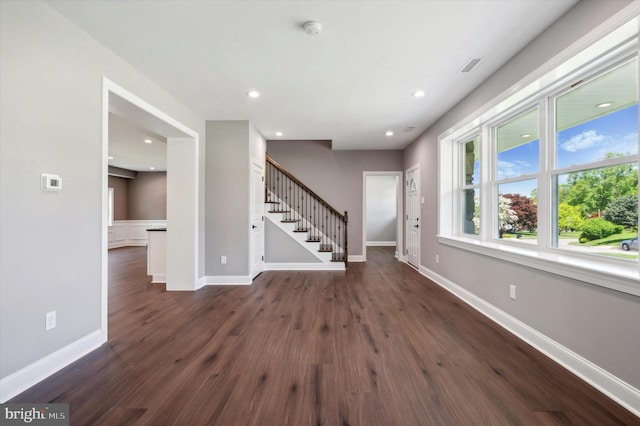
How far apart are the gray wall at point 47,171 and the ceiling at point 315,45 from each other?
0.93ft

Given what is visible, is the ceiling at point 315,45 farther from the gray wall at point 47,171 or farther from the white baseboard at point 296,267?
the white baseboard at point 296,267

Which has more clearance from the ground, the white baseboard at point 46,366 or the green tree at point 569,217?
the green tree at point 569,217

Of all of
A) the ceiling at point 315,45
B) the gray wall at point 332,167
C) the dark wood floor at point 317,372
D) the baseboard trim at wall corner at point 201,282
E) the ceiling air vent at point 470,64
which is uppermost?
the ceiling air vent at point 470,64

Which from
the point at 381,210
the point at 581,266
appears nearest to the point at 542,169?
the point at 581,266

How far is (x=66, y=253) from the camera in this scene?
2049 mm

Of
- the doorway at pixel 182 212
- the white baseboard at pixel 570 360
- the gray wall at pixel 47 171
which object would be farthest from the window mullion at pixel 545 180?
the doorway at pixel 182 212

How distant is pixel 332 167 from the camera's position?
21.7 feet

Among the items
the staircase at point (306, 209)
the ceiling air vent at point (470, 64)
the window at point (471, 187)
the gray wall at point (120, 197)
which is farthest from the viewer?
the gray wall at point (120, 197)

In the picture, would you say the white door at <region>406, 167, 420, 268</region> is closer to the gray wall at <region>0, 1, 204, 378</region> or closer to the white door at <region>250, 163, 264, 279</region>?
the white door at <region>250, 163, 264, 279</region>

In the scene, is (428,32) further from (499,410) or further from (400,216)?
(400,216)

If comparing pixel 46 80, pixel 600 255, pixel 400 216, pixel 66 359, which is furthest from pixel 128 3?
pixel 400 216

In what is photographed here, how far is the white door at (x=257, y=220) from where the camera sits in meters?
4.61

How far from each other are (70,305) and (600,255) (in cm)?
413

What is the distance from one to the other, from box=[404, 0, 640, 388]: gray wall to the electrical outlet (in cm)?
381
